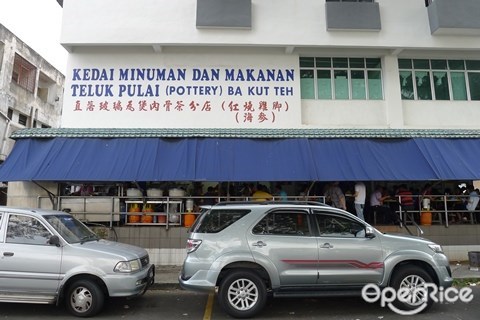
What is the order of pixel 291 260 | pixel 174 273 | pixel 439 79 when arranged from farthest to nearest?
pixel 439 79 < pixel 174 273 < pixel 291 260

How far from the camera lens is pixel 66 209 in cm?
1020

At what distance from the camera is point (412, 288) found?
19.9 ft

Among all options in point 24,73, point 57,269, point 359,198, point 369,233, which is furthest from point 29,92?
point 369,233

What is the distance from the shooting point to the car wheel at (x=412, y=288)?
6.04 metres

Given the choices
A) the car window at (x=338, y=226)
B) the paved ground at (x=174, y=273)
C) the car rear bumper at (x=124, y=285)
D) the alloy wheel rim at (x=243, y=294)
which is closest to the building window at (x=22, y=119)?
the paved ground at (x=174, y=273)

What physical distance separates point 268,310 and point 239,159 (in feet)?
15.4

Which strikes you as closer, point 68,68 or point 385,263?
point 385,263

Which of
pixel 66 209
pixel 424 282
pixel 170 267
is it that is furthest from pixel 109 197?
pixel 424 282

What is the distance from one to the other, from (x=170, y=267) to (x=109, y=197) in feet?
8.34

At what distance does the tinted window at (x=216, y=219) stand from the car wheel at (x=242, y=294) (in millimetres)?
757

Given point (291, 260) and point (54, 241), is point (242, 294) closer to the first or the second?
point (291, 260)

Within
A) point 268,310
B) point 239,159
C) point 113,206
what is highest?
point 239,159

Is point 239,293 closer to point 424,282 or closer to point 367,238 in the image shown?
point 367,238

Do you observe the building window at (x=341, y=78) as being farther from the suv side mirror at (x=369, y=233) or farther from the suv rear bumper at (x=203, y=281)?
the suv rear bumper at (x=203, y=281)
